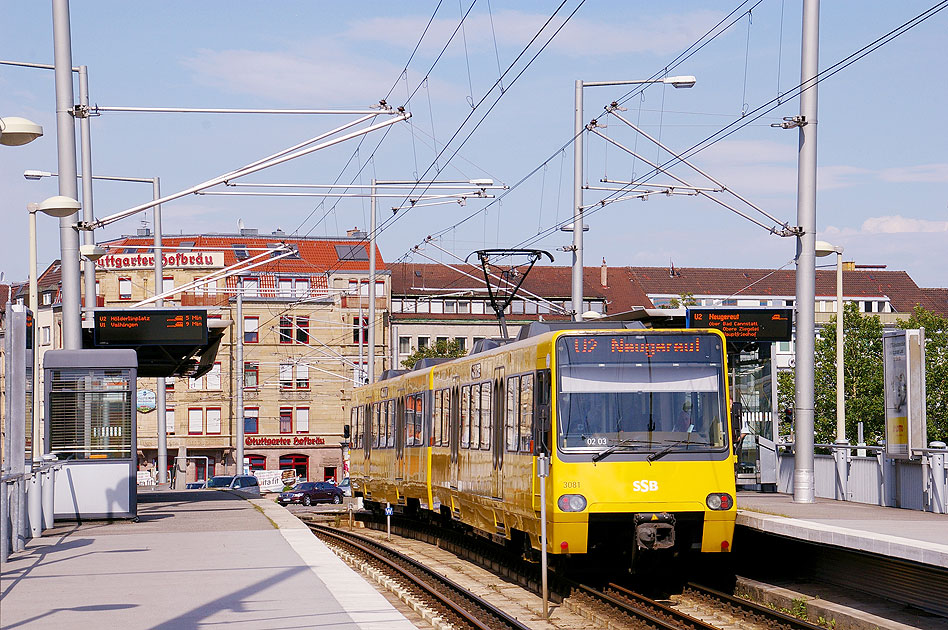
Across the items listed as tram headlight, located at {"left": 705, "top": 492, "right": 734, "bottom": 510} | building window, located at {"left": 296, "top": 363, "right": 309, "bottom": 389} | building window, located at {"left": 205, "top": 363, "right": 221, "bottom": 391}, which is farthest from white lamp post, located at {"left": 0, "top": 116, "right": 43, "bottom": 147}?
building window, located at {"left": 296, "top": 363, "right": 309, "bottom": 389}

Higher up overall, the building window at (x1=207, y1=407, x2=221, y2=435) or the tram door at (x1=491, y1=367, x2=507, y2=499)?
the tram door at (x1=491, y1=367, x2=507, y2=499)

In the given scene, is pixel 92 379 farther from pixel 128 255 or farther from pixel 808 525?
pixel 128 255

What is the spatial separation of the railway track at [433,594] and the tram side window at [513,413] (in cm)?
194

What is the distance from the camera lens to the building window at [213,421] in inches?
3319

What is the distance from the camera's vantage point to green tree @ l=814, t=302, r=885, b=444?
67.6m

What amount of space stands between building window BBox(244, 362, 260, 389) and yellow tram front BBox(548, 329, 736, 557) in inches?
2793

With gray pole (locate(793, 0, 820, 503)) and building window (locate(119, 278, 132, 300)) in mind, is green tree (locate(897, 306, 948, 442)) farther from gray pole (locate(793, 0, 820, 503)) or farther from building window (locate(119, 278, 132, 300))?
building window (locate(119, 278, 132, 300))

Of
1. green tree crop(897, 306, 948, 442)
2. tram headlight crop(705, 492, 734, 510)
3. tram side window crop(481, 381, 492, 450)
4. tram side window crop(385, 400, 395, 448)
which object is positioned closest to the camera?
tram headlight crop(705, 492, 734, 510)

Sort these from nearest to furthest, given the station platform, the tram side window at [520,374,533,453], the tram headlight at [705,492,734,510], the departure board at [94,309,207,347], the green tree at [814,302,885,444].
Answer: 1. the station platform
2. the tram headlight at [705,492,734,510]
3. the tram side window at [520,374,533,453]
4. the departure board at [94,309,207,347]
5. the green tree at [814,302,885,444]

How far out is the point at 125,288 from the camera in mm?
87125

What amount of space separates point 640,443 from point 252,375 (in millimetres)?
71898

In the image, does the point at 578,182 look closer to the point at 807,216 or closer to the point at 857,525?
the point at 807,216

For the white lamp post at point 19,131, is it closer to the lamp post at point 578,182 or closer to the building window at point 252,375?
the lamp post at point 578,182

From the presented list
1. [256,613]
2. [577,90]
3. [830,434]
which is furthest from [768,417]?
[830,434]
